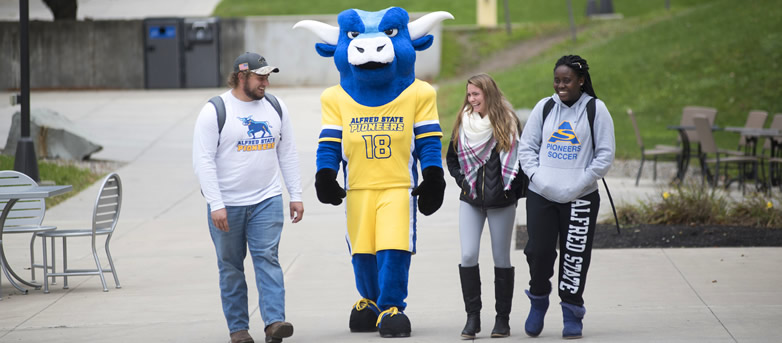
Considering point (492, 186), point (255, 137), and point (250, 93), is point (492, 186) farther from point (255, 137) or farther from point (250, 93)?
point (250, 93)

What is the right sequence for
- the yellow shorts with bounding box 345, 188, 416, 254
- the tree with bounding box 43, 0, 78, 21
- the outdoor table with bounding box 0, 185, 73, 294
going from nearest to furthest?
1. the yellow shorts with bounding box 345, 188, 416, 254
2. the outdoor table with bounding box 0, 185, 73, 294
3. the tree with bounding box 43, 0, 78, 21

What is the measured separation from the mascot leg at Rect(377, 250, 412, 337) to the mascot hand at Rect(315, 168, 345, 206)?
462 millimetres

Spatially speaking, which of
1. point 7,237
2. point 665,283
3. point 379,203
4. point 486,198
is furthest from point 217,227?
point 7,237

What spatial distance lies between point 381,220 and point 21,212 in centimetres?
368

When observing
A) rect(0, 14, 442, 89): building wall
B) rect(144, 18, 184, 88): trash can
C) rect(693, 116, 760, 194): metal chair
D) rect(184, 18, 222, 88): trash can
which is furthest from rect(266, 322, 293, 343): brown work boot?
rect(144, 18, 184, 88): trash can

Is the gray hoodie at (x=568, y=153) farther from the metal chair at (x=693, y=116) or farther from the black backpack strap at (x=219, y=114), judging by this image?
the metal chair at (x=693, y=116)

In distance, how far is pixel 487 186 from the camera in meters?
5.76

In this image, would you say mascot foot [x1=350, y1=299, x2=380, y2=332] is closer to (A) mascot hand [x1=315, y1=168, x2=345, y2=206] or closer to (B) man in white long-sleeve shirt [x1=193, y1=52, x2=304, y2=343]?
(B) man in white long-sleeve shirt [x1=193, y1=52, x2=304, y2=343]

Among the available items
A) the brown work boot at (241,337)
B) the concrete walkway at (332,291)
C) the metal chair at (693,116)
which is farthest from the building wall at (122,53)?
the brown work boot at (241,337)

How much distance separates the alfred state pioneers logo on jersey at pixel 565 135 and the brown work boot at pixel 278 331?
6.33 feet

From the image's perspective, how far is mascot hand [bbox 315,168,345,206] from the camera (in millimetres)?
5977

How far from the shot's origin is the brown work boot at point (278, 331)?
564 centimetres

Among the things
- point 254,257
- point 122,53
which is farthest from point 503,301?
point 122,53

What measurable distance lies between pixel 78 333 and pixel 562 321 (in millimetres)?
3190
